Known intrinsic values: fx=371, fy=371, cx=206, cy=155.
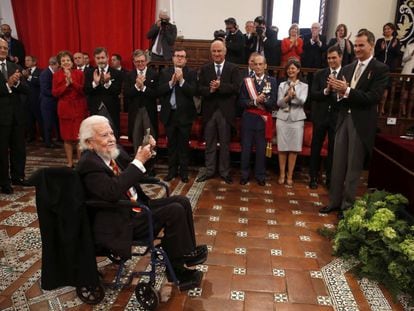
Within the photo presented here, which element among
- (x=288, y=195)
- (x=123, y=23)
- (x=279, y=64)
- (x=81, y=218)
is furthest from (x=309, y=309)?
(x=123, y=23)

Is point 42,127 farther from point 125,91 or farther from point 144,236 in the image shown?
point 144,236

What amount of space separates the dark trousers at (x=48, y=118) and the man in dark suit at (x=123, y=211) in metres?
4.03

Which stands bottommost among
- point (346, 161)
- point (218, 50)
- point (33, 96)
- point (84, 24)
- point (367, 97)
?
point (346, 161)

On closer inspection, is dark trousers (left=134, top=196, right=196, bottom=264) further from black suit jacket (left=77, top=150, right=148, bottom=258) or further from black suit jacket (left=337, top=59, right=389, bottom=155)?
black suit jacket (left=337, top=59, right=389, bottom=155)

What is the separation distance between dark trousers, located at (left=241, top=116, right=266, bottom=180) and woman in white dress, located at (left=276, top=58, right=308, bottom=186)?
21 cm

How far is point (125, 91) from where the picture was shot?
4312 mm

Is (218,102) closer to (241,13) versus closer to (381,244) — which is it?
(381,244)

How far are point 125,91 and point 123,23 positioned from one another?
300 centimetres

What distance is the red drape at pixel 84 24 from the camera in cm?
673

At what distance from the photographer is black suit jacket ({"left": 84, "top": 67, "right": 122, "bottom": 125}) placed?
4316 mm

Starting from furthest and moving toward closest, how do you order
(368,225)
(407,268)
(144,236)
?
(368,225) → (407,268) → (144,236)

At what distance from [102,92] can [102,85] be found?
0.30 ft

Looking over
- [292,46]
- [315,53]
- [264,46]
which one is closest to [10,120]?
[264,46]

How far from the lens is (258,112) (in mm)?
4176
